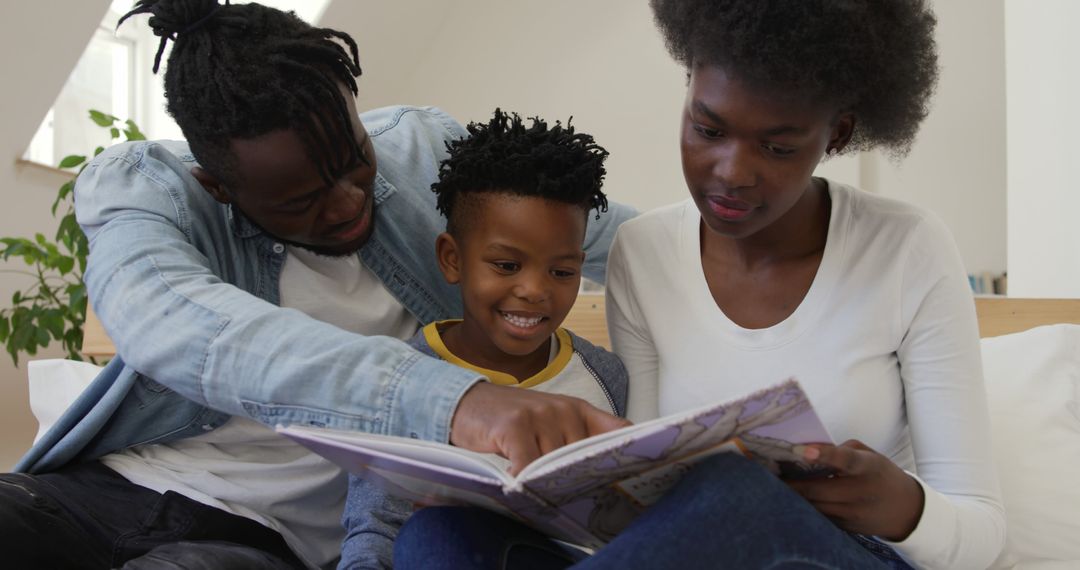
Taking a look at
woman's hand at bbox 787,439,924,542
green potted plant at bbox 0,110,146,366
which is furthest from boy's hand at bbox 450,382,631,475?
green potted plant at bbox 0,110,146,366

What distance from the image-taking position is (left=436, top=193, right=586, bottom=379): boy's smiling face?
126cm

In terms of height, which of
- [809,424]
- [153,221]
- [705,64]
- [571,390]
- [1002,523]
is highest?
[705,64]

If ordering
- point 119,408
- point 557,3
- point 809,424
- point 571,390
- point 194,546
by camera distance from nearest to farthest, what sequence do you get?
1. point 809,424
2. point 194,546
3. point 571,390
4. point 119,408
5. point 557,3

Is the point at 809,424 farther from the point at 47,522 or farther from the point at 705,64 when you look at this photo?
the point at 47,522

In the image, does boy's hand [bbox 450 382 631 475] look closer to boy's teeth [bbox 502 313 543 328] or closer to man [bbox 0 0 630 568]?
man [bbox 0 0 630 568]

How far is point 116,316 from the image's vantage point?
3.72 ft

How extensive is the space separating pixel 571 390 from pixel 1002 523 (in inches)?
21.4

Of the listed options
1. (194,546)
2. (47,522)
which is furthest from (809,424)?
(47,522)

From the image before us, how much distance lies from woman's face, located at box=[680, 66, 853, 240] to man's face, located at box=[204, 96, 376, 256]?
0.47 meters

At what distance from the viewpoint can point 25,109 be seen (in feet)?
9.70

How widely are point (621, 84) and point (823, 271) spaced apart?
346 cm

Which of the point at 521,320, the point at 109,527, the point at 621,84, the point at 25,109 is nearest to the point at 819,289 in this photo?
the point at 521,320

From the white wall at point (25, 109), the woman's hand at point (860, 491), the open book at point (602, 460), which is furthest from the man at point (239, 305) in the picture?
the white wall at point (25, 109)

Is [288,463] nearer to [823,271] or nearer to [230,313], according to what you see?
[230,313]
